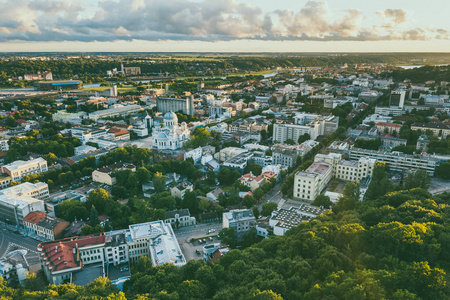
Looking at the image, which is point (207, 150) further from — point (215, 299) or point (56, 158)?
point (215, 299)

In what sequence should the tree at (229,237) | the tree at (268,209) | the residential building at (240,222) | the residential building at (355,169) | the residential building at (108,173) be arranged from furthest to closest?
the residential building at (355,169) < the residential building at (108,173) < the tree at (268,209) < the residential building at (240,222) < the tree at (229,237)

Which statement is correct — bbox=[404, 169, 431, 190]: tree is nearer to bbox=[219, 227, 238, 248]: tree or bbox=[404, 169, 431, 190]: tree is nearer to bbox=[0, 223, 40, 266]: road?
bbox=[219, 227, 238, 248]: tree

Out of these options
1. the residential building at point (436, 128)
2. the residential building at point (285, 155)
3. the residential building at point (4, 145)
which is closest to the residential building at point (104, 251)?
the residential building at point (285, 155)

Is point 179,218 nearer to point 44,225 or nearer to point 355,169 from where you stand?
point 44,225

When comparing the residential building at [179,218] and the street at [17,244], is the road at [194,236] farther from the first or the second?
the street at [17,244]

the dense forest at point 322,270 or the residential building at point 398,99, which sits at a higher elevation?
the residential building at point 398,99

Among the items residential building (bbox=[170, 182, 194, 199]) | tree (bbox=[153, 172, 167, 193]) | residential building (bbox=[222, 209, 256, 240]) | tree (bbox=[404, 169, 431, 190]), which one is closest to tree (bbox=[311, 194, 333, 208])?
residential building (bbox=[222, 209, 256, 240])
